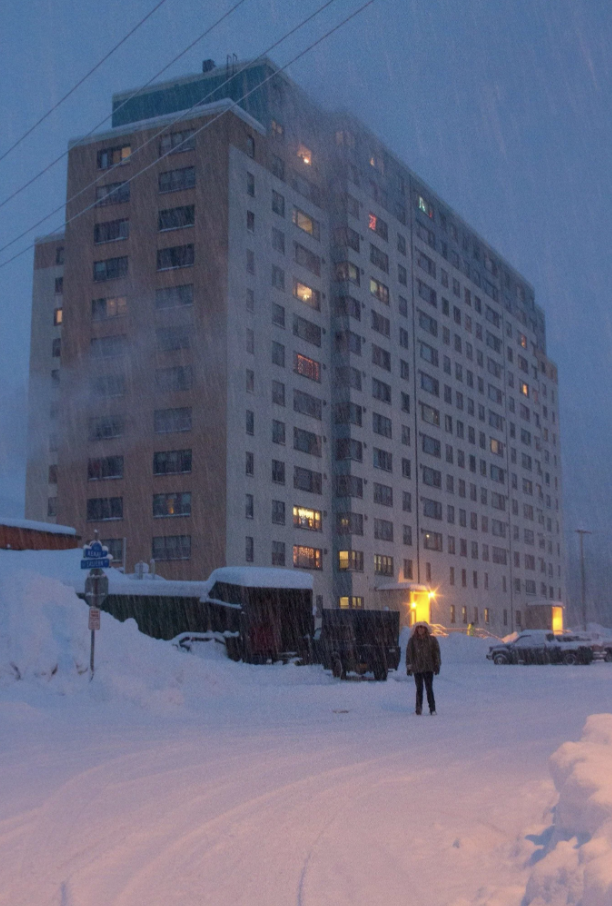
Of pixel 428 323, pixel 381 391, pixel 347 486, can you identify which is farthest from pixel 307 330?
pixel 428 323

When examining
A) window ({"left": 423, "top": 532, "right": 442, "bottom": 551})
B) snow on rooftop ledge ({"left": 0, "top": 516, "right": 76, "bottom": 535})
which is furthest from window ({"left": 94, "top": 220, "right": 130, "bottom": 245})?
window ({"left": 423, "top": 532, "right": 442, "bottom": 551})

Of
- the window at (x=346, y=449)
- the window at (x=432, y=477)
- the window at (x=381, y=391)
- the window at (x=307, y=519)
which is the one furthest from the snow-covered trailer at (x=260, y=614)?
the window at (x=432, y=477)

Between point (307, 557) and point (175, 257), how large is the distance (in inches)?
797

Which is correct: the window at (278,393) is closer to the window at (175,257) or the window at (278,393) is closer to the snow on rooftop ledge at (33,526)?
the window at (175,257)

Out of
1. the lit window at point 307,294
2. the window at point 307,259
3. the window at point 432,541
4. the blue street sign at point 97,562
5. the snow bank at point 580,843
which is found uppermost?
the window at point 307,259

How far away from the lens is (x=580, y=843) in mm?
5227

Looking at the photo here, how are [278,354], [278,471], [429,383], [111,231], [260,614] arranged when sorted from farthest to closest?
[429,383]
[111,231]
[278,354]
[278,471]
[260,614]

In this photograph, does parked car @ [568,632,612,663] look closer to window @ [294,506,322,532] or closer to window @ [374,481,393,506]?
window @ [294,506,322,532]

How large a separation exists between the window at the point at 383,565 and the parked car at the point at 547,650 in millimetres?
22284

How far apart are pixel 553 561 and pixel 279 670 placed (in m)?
83.7

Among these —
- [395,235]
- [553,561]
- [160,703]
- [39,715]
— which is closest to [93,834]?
[39,715]

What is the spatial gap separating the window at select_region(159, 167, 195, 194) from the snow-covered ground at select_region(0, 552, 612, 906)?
43101mm

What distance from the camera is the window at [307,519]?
60.8m

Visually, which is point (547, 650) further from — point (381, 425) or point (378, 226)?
point (378, 226)
